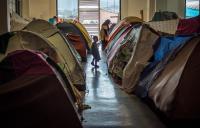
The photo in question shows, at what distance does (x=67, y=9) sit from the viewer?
18109 millimetres

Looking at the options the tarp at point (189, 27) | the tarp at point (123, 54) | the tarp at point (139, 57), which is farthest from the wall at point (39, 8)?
the tarp at point (189, 27)

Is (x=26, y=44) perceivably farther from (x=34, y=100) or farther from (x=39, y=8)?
(x=39, y=8)

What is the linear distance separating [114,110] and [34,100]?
1.93m

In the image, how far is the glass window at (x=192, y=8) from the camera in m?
11.7

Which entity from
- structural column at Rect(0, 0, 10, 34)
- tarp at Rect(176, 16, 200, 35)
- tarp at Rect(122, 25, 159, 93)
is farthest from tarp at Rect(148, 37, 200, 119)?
structural column at Rect(0, 0, 10, 34)

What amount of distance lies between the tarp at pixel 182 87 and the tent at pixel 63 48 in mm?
1889

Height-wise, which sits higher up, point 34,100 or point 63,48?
point 63,48

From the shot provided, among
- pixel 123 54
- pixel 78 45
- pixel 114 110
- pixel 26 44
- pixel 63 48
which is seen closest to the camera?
pixel 114 110

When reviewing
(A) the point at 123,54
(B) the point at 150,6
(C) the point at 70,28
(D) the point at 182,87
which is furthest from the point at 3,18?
(B) the point at 150,6

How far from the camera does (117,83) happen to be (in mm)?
7324

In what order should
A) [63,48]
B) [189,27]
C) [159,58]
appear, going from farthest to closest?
[63,48] < [159,58] < [189,27]

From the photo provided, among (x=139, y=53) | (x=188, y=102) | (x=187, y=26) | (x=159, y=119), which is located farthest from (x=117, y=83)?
(x=188, y=102)

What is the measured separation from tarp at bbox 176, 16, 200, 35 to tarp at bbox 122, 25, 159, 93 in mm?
556

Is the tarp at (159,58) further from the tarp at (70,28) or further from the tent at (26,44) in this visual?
the tarp at (70,28)
